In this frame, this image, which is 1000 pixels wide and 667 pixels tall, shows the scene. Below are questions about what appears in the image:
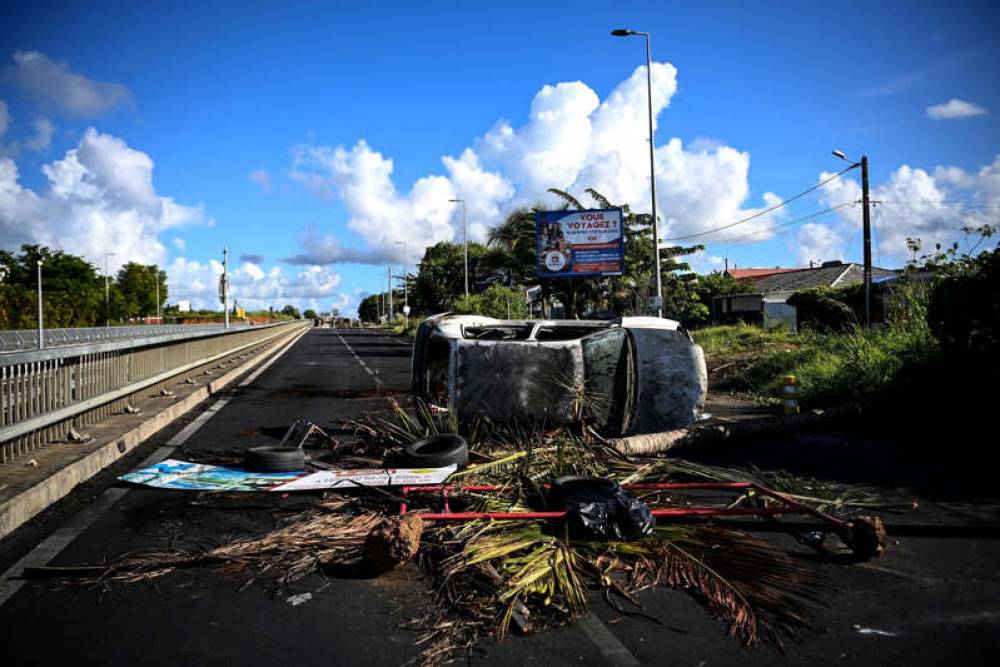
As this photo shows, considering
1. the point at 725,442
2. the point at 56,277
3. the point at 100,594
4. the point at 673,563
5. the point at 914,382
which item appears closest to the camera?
the point at 100,594

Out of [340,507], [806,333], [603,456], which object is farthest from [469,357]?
[806,333]

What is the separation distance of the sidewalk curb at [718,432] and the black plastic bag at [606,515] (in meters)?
1.85

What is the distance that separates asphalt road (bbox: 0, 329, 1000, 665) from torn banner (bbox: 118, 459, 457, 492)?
405 millimetres

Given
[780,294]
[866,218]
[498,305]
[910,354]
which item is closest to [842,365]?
[910,354]

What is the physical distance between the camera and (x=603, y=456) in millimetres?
6121

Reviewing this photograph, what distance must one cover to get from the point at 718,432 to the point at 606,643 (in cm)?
528

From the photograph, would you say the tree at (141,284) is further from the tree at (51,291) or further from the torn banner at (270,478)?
the torn banner at (270,478)

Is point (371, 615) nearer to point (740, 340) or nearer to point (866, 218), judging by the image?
point (740, 340)

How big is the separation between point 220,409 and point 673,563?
979 cm

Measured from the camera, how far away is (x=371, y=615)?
3541 mm

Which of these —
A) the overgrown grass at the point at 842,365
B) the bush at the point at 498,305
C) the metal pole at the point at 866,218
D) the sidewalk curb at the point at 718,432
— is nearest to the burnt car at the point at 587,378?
the sidewalk curb at the point at 718,432

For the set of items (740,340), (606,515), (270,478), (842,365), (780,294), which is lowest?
(270,478)

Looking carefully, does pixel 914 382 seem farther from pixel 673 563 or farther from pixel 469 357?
pixel 673 563

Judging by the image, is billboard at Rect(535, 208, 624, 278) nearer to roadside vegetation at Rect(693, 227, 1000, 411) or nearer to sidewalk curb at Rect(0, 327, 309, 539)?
roadside vegetation at Rect(693, 227, 1000, 411)
